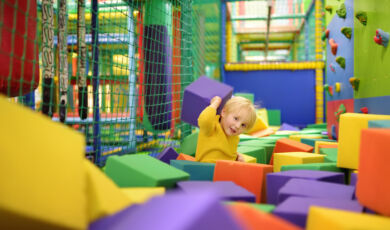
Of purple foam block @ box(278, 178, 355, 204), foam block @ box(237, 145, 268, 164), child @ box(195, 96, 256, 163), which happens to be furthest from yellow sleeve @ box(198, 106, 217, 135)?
purple foam block @ box(278, 178, 355, 204)

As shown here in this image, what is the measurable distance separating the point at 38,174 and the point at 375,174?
72 centimetres

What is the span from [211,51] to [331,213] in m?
3.58

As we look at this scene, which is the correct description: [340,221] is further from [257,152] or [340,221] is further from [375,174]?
[257,152]

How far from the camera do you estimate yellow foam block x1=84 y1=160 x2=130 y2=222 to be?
Result: 0.65m

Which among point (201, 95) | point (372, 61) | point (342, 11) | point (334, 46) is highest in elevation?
point (342, 11)

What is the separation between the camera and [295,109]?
4.48 meters

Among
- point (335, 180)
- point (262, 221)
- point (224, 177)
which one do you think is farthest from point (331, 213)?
point (224, 177)

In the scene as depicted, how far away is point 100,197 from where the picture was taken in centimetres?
66

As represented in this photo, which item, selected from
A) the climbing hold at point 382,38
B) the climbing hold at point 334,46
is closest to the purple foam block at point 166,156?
the climbing hold at point 382,38

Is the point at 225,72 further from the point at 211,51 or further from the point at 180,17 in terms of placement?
the point at 180,17

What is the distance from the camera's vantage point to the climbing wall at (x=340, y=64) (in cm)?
207

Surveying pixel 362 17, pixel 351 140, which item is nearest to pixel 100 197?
pixel 351 140

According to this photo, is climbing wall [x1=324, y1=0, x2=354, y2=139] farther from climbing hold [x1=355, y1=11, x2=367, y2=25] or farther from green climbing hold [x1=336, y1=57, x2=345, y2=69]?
climbing hold [x1=355, y1=11, x2=367, y2=25]

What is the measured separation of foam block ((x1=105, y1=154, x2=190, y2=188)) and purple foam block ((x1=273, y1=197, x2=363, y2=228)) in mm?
315
